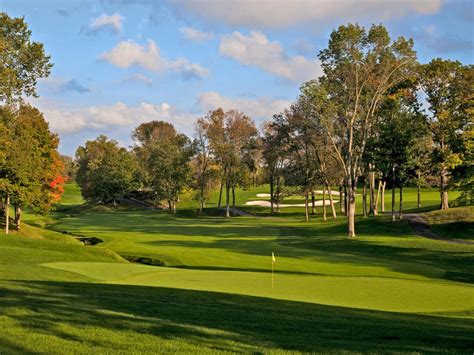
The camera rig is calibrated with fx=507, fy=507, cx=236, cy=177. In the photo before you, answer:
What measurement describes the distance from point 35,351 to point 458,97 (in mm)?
50605

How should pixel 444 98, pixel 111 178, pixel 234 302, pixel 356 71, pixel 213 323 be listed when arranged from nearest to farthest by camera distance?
1. pixel 213 323
2. pixel 234 302
3. pixel 356 71
4. pixel 444 98
5. pixel 111 178

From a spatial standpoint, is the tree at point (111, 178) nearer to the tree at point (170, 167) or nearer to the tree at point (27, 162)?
the tree at point (170, 167)

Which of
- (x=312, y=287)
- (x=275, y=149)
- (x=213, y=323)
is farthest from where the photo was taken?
(x=275, y=149)

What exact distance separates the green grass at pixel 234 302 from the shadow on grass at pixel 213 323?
0.03 metres

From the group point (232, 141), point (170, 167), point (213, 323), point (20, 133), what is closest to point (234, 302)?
point (213, 323)

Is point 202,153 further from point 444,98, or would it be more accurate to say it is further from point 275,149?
point 444,98

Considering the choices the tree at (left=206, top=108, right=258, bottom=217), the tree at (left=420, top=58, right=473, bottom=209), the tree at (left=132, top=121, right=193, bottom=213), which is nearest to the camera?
the tree at (left=420, top=58, right=473, bottom=209)

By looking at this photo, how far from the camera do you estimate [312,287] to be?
18656mm

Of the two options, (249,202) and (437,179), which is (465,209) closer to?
(437,179)

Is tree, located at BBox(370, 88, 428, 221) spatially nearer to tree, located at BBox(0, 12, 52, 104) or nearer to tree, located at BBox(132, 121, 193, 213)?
tree, located at BBox(0, 12, 52, 104)

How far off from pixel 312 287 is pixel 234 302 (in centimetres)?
575

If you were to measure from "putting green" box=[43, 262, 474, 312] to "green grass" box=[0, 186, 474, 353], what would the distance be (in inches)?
1.5

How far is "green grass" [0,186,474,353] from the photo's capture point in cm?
855

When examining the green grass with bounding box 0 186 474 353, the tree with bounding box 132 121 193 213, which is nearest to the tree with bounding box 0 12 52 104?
the green grass with bounding box 0 186 474 353
